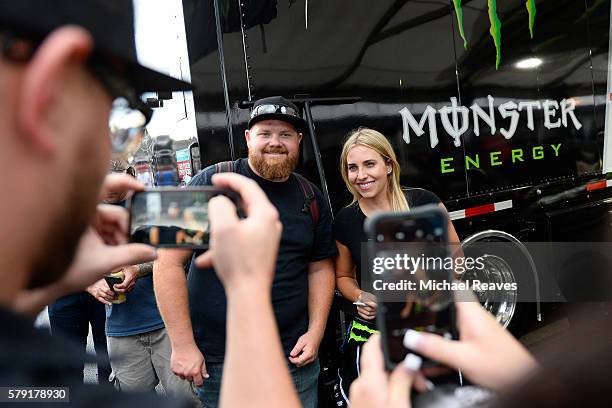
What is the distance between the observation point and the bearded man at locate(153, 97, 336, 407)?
2.06 meters

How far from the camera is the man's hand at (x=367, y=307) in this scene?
2.20 metres

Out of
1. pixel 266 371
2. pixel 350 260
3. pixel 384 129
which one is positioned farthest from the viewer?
pixel 384 129

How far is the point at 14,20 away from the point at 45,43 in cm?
4

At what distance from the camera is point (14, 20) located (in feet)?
1.83

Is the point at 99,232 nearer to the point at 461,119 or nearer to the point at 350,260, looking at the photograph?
the point at 350,260

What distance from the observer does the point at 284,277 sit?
214cm

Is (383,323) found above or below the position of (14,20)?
below

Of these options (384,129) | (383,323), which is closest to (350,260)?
(384,129)

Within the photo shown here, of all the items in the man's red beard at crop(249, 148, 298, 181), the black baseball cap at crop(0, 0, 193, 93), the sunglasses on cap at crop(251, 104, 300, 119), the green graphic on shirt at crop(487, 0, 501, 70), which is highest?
the green graphic on shirt at crop(487, 0, 501, 70)

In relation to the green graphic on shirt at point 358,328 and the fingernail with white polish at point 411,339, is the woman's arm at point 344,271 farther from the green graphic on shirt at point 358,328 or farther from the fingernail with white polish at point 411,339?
the fingernail with white polish at point 411,339

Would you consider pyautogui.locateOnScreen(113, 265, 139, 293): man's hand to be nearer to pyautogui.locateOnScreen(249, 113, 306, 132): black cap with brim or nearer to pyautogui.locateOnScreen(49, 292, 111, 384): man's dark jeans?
pyautogui.locateOnScreen(49, 292, 111, 384): man's dark jeans

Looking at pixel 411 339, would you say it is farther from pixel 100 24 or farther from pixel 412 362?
pixel 100 24

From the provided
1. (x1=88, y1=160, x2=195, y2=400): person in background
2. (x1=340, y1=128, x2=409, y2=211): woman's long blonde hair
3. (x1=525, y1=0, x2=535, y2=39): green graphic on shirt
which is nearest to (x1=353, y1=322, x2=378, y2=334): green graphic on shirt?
(x1=340, y1=128, x2=409, y2=211): woman's long blonde hair

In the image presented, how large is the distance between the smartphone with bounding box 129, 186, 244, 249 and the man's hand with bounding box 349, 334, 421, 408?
0.55 metres
